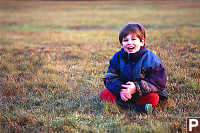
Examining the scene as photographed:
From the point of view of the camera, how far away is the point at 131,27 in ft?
11.0

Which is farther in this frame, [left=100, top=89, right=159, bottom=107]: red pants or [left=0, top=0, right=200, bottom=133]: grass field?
[left=100, top=89, right=159, bottom=107]: red pants

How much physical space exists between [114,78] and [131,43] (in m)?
0.64

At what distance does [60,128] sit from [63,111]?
64 cm

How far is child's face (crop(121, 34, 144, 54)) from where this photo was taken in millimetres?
3325

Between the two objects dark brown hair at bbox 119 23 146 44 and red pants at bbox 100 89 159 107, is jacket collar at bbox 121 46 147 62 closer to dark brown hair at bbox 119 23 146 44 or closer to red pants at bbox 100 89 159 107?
dark brown hair at bbox 119 23 146 44

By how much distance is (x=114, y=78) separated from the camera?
3.46m

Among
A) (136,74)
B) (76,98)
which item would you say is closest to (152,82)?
(136,74)

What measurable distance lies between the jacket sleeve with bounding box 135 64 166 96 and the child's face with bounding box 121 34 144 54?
421 millimetres

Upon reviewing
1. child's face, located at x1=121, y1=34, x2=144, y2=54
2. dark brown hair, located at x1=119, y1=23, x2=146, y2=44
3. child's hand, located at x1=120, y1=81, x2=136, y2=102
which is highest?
dark brown hair, located at x1=119, y1=23, x2=146, y2=44

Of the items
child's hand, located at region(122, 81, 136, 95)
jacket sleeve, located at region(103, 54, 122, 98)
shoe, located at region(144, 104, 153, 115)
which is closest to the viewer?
child's hand, located at region(122, 81, 136, 95)

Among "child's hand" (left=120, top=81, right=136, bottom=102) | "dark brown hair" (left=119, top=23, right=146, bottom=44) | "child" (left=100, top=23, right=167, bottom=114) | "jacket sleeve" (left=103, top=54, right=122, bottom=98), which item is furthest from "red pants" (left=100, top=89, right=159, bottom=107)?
"dark brown hair" (left=119, top=23, right=146, bottom=44)

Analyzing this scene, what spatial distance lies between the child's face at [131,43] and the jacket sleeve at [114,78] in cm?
29

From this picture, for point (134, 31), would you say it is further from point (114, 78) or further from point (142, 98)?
point (142, 98)

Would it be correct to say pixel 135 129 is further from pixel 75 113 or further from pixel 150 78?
pixel 75 113
